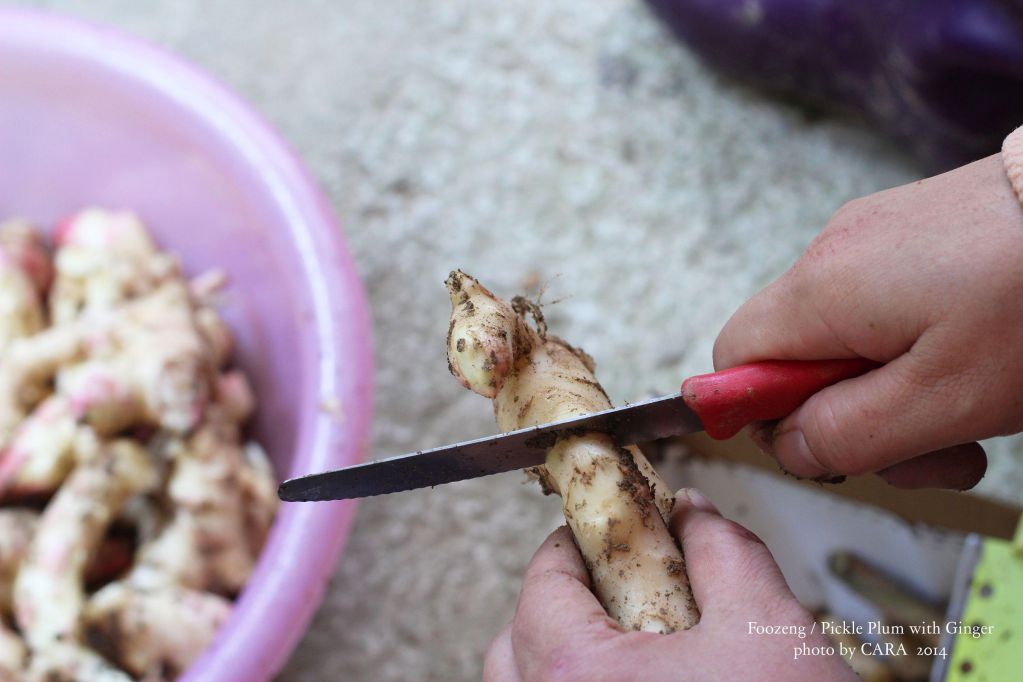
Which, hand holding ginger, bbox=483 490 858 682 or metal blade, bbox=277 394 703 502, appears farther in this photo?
metal blade, bbox=277 394 703 502

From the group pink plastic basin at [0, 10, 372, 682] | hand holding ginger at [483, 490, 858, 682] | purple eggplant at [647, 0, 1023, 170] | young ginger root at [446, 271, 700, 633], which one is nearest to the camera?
hand holding ginger at [483, 490, 858, 682]

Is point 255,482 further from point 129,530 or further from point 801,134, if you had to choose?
point 801,134

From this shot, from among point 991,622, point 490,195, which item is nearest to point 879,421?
point 991,622

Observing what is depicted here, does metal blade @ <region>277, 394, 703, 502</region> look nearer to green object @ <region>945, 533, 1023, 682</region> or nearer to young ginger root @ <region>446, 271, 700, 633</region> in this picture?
young ginger root @ <region>446, 271, 700, 633</region>

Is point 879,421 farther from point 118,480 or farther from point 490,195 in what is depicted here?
point 490,195

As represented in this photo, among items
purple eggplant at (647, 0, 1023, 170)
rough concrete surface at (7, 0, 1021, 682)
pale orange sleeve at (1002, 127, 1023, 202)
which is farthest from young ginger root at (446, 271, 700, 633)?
purple eggplant at (647, 0, 1023, 170)

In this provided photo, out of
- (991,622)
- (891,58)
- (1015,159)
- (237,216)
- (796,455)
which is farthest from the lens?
(891,58)

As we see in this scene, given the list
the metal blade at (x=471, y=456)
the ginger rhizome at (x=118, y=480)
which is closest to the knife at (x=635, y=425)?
the metal blade at (x=471, y=456)
